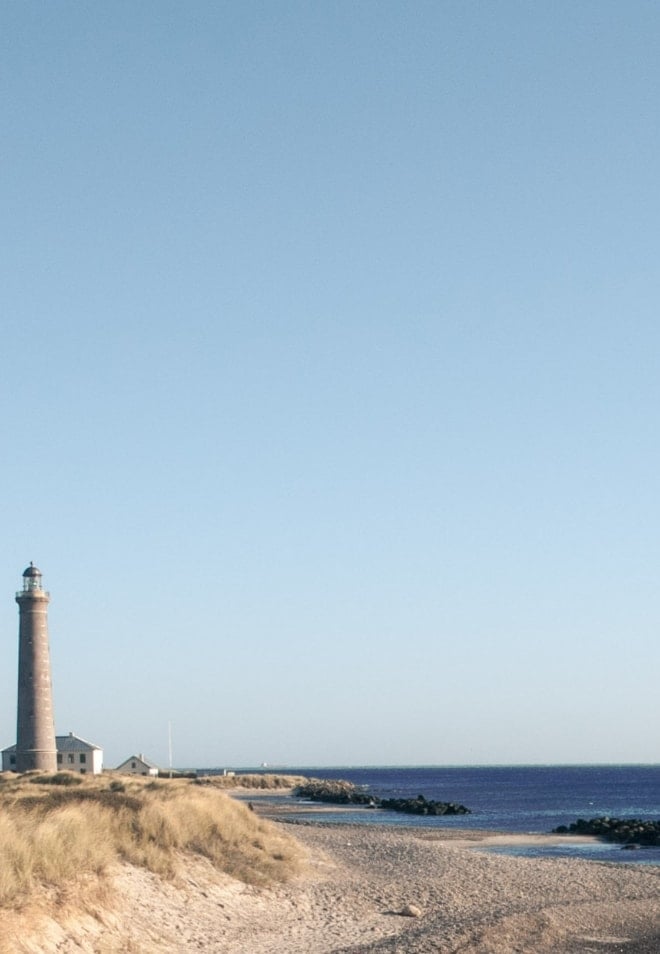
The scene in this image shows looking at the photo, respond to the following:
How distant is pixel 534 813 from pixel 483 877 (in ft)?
151

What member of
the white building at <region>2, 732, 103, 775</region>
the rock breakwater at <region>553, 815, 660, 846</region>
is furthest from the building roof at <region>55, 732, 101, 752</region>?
the rock breakwater at <region>553, 815, 660, 846</region>

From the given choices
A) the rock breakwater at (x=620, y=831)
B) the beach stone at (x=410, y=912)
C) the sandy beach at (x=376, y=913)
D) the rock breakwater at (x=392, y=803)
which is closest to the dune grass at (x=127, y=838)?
the sandy beach at (x=376, y=913)

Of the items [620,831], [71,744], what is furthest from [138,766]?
[620,831]

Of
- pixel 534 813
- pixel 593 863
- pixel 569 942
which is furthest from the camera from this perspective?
pixel 534 813

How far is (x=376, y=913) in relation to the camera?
78.5 feet

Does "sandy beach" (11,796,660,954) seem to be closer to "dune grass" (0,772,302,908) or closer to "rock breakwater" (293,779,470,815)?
"dune grass" (0,772,302,908)

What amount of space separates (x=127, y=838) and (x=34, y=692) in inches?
1618

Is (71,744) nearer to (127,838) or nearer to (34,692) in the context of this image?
(34,692)

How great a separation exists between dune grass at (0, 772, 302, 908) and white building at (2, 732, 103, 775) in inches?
2015

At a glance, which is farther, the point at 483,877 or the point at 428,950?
the point at 483,877

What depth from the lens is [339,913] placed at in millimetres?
23438

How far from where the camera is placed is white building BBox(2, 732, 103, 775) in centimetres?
8010

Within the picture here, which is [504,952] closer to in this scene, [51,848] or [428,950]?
[428,950]

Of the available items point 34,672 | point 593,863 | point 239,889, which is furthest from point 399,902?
point 34,672
